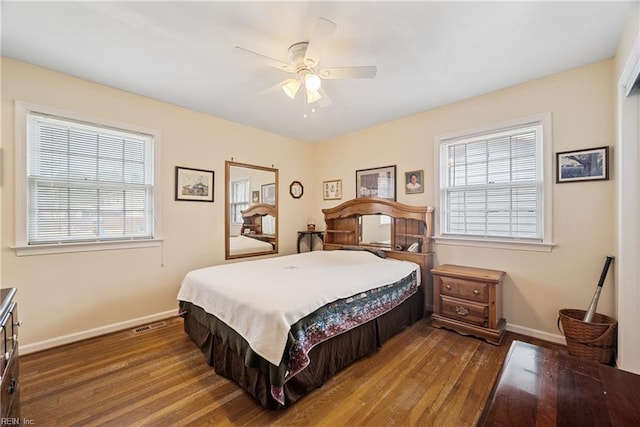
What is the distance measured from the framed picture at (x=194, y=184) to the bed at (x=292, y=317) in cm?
122

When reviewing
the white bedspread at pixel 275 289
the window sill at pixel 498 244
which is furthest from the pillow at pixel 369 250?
the window sill at pixel 498 244

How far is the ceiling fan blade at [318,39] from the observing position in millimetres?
1681

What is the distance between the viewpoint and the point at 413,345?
8.68ft

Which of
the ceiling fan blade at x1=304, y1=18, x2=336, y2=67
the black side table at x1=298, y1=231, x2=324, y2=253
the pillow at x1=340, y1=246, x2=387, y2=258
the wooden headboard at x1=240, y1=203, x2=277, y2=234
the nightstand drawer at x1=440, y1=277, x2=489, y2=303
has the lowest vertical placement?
the nightstand drawer at x1=440, y1=277, x2=489, y2=303

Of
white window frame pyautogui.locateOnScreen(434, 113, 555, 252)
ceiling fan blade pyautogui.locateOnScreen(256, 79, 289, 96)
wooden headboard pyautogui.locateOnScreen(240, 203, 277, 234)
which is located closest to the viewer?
white window frame pyautogui.locateOnScreen(434, 113, 555, 252)

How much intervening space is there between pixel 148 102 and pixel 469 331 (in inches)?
171

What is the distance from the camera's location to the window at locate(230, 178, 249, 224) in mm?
3910

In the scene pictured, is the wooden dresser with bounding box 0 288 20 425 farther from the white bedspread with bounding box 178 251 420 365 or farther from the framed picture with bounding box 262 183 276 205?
the framed picture with bounding box 262 183 276 205

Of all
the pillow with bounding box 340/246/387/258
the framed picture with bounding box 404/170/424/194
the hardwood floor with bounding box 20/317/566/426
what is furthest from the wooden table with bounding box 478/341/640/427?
the framed picture with bounding box 404/170/424/194

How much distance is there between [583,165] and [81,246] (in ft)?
16.2

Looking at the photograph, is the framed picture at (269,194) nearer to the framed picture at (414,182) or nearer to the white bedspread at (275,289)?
the white bedspread at (275,289)

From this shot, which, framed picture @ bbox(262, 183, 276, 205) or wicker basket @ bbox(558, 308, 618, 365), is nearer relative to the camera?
wicker basket @ bbox(558, 308, 618, 365)

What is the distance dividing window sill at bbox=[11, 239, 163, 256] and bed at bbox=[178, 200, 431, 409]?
95 centimetres

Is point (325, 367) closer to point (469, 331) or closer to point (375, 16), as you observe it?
point (469, 331)
